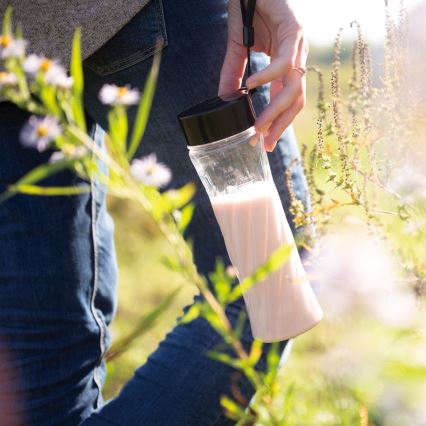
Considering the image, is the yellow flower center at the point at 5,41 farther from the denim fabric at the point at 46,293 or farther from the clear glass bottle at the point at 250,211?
the denim fabric at the point at 46,293

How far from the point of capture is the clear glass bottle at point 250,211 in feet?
3.22

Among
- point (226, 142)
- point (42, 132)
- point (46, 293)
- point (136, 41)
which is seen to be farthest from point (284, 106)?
point (46, 293)

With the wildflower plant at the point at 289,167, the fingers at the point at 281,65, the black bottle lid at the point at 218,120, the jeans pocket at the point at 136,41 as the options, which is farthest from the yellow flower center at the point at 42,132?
the jeans pocket at the point at 136,41

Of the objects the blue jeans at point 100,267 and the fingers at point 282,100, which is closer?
the fingers at point 282,100

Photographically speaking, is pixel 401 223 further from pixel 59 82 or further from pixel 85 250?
pixel 85 250

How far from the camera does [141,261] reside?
303cm

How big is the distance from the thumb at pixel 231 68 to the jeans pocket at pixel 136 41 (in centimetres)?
11

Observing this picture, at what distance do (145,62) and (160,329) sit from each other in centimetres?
136

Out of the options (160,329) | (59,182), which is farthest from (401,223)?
(160,329)

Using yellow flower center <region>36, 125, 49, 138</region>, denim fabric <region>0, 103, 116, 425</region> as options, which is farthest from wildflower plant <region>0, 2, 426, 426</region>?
denim fabric <region>0, 103, 116, 425</region>

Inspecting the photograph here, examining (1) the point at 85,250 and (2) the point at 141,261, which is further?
(2) the point at 141,261

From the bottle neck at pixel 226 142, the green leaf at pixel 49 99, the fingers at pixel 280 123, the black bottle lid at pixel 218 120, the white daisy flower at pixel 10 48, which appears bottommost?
the fingers at pixel 280 123

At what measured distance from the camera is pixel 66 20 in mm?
1166

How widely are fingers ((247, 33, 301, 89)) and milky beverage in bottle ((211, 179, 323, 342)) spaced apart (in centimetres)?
14
